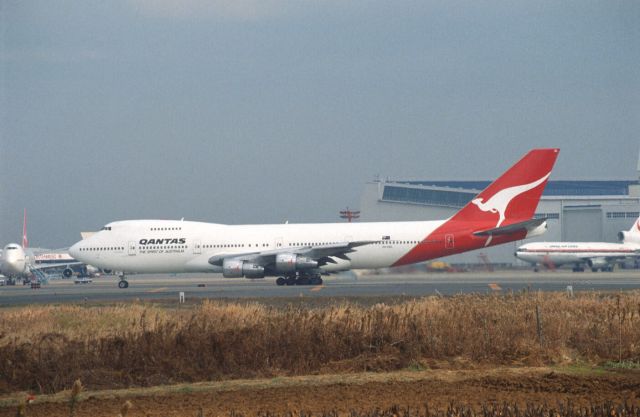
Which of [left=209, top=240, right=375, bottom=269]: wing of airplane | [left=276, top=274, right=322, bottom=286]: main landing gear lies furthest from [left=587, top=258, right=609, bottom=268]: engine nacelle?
[left=276, top=274, right=322, bottom=286]: main landing gear

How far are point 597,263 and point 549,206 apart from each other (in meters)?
23.9

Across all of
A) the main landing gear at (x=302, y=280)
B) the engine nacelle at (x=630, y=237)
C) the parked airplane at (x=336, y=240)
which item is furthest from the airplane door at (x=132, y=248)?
the engine nacelle at (x=630, y=237)

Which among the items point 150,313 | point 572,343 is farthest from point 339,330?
point 150,313

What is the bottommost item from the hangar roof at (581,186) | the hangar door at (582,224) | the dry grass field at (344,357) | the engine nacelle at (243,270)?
the dry grass field at (344,357)

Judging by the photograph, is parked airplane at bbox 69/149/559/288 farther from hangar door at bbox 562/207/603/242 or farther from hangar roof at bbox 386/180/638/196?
hangar roof at bbox 386/180/638/196

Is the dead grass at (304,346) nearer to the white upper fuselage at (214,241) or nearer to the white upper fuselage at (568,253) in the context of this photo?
the white upper fuselage at (214,241)

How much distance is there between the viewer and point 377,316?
17.9 metres

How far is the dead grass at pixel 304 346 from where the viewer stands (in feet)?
49.4

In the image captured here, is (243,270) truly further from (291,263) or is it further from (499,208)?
(499,208)

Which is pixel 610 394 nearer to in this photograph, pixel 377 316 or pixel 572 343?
pixel 572 343

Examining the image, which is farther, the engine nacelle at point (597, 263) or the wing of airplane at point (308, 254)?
the engine nacelle at point (597, 263)

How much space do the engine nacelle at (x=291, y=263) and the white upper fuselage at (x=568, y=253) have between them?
3156 cm

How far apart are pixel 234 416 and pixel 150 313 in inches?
493

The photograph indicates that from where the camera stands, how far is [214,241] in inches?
1802
